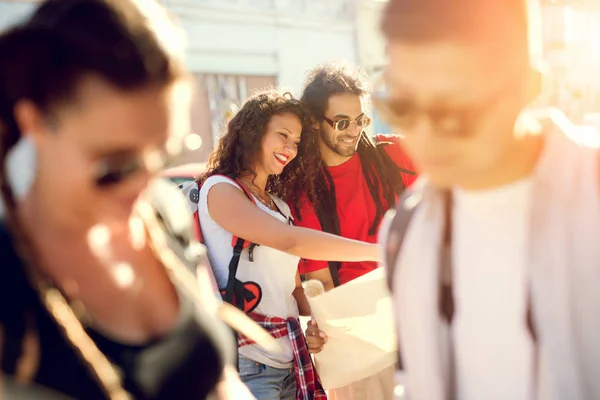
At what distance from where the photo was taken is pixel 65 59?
45.4 inches

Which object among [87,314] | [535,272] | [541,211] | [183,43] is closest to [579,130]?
[541,211]

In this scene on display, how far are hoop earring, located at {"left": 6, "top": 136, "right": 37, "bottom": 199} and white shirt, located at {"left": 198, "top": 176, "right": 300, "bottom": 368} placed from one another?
1.39 metres

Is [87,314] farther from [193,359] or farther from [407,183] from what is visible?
[407,183]

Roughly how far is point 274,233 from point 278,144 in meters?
0.44

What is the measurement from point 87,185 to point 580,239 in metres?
0.94

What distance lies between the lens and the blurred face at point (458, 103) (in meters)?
1.09

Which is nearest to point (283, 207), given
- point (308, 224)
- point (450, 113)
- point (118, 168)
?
point (308, 224)

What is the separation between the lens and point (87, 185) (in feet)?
3.92

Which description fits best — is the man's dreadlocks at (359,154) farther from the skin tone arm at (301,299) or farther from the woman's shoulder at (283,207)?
the skin tone arm at (301,299)

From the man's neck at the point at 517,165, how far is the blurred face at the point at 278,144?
5.12ft


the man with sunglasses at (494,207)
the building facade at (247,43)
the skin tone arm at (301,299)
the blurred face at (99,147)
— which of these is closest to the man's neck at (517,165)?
the man with sunglasses at (494,207)

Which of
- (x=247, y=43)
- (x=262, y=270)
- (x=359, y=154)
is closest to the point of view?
(x=262, y=270)

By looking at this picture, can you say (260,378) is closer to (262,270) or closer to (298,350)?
(298,350)

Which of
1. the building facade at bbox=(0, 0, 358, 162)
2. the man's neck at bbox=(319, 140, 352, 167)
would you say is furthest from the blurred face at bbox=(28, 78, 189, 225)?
the building facade at bbox=(0, 0, 358, 162)
